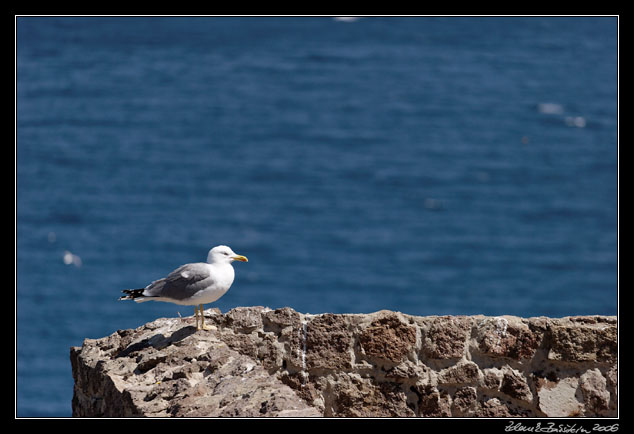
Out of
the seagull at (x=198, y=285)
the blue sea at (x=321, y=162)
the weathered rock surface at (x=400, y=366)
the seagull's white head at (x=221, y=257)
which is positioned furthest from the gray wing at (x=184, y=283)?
the blue sea at (x=321, y=162)

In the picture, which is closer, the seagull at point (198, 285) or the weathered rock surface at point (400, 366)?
the weathered rock surface at point (400, 366)

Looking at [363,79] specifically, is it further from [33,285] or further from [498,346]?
[498,346]

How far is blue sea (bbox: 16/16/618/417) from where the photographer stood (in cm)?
4016

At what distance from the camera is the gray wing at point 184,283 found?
8.45m

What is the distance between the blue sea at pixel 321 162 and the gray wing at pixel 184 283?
2765 cm

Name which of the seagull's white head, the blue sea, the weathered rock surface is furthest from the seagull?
the blue sea

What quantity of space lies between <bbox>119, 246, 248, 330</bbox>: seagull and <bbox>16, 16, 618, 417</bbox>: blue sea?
90.7ft

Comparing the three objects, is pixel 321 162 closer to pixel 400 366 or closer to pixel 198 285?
pixel 198 285

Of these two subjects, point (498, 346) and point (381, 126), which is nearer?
point (498, 346)

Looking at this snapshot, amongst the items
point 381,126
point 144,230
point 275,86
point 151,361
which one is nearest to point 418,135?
point 381,126

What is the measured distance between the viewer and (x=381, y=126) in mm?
49125

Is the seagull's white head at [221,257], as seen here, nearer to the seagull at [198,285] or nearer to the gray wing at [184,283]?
the seagull at [198,285]

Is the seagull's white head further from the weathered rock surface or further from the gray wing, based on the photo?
the weathered rock surface

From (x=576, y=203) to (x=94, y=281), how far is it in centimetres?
1721
